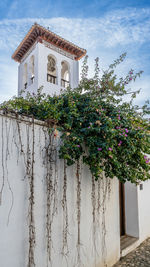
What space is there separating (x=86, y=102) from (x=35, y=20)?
8562 millimetres

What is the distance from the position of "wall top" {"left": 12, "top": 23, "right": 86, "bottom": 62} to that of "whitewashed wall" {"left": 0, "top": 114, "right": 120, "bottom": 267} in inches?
365

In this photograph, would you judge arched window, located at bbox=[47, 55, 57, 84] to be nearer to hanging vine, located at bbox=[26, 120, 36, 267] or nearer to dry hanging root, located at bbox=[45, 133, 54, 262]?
dry hanging root, located at bbox=[45, 133, 54, 262]

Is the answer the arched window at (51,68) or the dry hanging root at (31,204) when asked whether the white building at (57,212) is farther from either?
the arched window at (51,68)

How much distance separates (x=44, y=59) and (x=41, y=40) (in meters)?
1.07

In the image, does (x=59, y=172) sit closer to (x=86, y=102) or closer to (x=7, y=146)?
(x=7, y=146)

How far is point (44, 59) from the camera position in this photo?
1016 cm

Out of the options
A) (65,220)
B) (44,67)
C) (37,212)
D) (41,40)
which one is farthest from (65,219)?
(41,40)

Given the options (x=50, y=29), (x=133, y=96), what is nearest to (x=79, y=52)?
(x=50, y=29)

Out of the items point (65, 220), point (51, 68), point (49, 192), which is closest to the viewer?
point (49, 192)

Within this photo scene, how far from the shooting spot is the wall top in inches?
390

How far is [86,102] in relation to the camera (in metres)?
3.16

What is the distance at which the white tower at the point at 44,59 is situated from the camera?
32.5 ft

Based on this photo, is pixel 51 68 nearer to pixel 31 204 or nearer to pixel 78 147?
pixel 78 147

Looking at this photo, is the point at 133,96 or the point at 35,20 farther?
the point at 35,20
